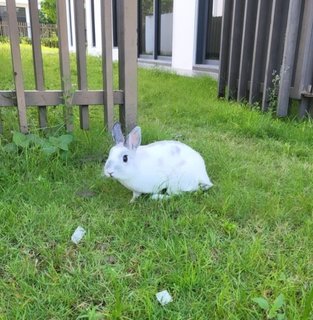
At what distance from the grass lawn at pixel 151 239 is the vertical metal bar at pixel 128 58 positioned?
0.21 m

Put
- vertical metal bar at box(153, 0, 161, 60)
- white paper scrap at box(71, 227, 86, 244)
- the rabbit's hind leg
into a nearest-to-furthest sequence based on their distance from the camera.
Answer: white paper scrap at box(71, 227, 86, 244) < the rabbit's hind leg < vertical metal bar at box(153, 0, 161, 60)

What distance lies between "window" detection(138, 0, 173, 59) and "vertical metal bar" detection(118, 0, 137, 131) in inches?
204

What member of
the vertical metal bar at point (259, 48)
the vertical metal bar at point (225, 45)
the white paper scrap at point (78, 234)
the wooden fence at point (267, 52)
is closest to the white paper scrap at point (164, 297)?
the white paper scrap at point (78, 234)

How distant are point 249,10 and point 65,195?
10.2ft

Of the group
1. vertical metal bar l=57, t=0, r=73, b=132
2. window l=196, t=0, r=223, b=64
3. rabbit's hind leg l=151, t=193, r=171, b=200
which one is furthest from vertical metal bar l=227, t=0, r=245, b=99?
rabbit's hind leg l=151, t=193, r=171, b=200

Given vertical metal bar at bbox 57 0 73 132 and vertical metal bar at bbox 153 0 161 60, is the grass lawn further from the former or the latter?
vertical metal bar at bbox 153 0 161 60

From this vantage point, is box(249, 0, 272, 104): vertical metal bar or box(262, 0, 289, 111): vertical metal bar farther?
box(249, 0, 272, 104): vertical metal bar

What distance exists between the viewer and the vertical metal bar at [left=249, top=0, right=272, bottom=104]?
A: 3.74 metres

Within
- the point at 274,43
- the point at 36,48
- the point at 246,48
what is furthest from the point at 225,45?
the point at 36,48

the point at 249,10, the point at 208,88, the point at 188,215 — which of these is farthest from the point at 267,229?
the point at 208,88

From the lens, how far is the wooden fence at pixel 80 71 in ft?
7.48

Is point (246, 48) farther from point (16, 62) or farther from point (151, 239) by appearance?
point (151, 239)

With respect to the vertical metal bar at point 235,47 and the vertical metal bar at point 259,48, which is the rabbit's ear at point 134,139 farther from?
the vertical metal bar at point 235,47

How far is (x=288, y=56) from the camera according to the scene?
11.1 feet
